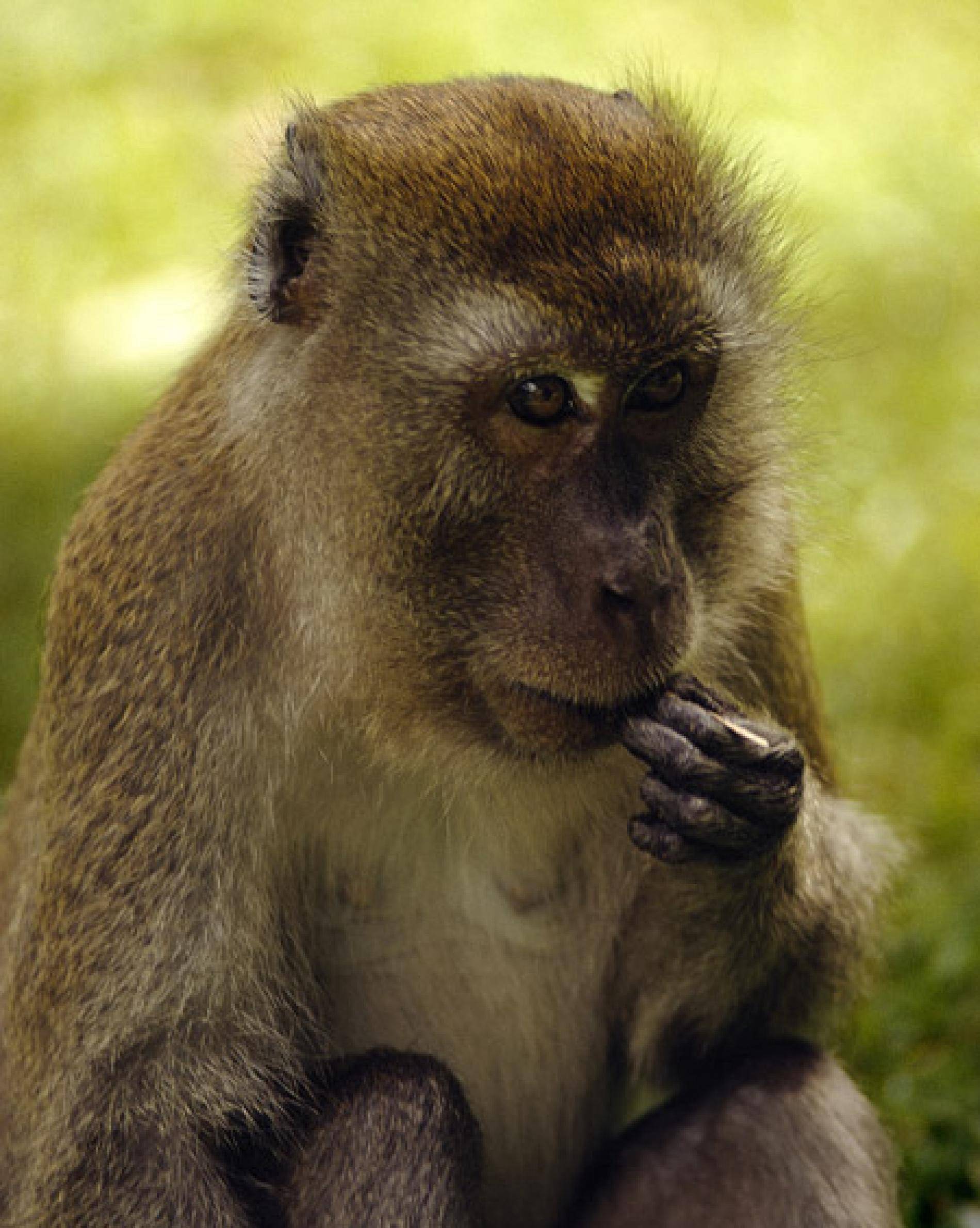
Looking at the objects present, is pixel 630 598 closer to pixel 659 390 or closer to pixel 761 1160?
pixel 659 390

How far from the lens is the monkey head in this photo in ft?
12.0

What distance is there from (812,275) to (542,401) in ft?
19.7

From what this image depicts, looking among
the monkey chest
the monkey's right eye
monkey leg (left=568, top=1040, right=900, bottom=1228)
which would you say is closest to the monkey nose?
the monkey's right eye

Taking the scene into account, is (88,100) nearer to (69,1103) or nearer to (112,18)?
(112,18)

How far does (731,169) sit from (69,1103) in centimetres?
223

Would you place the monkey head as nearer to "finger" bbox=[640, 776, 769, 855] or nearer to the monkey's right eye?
the monkey's right eye

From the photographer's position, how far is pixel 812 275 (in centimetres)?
937

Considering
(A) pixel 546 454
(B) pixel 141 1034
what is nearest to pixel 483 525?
(A) pixel 546 454

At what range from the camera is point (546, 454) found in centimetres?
364

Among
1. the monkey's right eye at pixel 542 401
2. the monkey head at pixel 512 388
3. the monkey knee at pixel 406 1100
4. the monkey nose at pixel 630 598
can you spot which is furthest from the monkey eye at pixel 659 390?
the monkey knee at pixel 406 1100

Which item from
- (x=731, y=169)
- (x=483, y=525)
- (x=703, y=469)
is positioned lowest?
(x=483, y=525)

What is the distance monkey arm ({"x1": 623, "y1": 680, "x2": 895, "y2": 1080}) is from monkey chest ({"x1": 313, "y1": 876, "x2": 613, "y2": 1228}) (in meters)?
0.14

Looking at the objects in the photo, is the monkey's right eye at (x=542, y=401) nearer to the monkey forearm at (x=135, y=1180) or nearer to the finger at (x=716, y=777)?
the finger at (x=716, y=777)

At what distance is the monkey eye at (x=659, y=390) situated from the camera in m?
3.74
